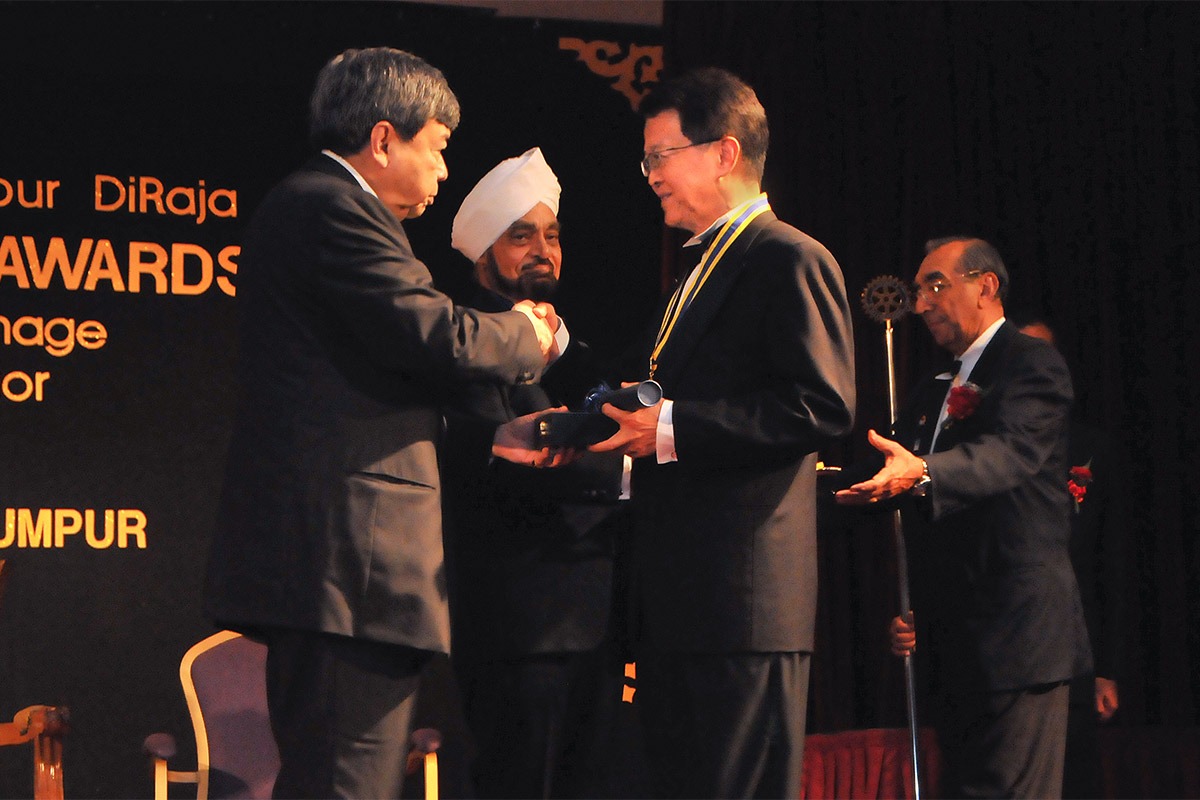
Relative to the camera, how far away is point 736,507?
2.35 meters

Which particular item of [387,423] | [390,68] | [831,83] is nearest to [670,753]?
[387,423]

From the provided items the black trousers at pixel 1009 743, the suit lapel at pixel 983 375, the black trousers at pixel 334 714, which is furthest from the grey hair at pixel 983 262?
the black trousers at pixel 334 714

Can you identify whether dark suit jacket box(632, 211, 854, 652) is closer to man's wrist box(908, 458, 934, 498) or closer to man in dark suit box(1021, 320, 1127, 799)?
man's wrist box(908, 458, 934, 498)

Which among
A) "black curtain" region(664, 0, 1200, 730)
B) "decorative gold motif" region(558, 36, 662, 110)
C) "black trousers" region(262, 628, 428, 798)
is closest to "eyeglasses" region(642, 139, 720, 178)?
"black trousers" region(262, 628, 428, 798)

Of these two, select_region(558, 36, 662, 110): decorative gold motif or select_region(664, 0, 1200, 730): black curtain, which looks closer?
select_region(558, 36, 662, 110): decorative gold motif

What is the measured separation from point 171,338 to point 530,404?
2.18m

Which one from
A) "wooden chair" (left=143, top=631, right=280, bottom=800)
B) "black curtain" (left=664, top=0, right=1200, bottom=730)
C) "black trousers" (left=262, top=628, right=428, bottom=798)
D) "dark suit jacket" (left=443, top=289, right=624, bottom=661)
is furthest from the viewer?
"black curtain" (left=664, top=0, right=1200, bottom=730)

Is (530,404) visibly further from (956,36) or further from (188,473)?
(956,36)

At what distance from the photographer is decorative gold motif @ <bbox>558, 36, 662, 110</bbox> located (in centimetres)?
535

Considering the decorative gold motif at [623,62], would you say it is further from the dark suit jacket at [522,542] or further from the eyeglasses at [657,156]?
the eyeglasses at [657,156]

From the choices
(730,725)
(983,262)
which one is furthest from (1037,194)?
(730,725)

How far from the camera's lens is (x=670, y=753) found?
2.34 m

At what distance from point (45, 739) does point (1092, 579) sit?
328 cm

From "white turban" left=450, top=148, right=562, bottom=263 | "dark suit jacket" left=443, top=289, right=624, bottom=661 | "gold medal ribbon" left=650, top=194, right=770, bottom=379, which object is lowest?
"dark suit jacket" left=443, top=289, right=624, bottom=661
